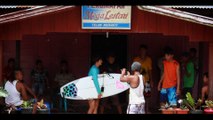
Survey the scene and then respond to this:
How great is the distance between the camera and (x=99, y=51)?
16.5 meters

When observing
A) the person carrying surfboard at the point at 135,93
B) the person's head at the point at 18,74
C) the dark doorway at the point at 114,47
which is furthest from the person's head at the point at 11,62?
the person carrying surfboard at the point at 135,93

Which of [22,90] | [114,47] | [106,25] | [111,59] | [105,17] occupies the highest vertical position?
[105,17]

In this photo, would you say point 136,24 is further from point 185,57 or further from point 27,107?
point 27,107

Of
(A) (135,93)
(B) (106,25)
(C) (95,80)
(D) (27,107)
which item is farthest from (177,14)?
(D) (27,107)

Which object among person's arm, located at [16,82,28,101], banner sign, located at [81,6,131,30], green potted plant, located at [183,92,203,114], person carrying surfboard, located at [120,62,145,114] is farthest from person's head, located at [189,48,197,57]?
A: person's arm, located at [16,82,28,101]

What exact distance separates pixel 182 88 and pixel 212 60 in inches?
77.3

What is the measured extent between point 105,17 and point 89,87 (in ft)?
5.88

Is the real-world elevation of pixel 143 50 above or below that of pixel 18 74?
above

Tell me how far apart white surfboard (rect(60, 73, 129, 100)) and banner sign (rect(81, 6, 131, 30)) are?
1376 millimetres

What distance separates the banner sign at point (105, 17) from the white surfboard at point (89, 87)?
1376 millimetres

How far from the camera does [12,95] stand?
1361cm

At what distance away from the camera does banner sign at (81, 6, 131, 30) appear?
535 inches
